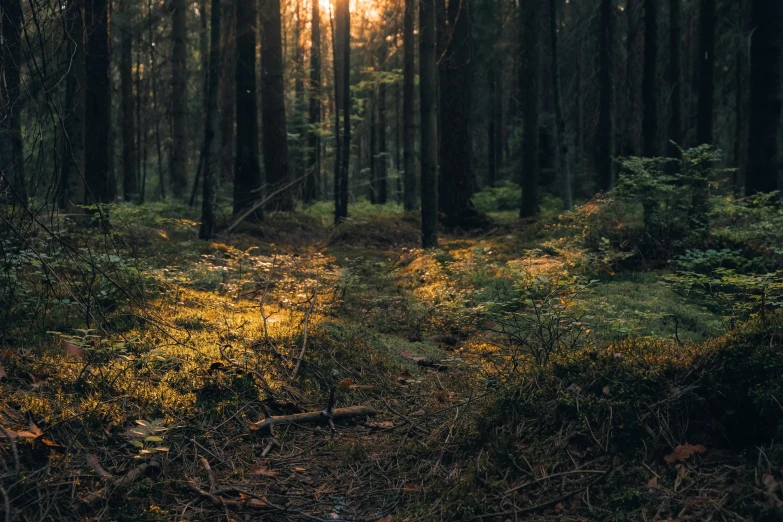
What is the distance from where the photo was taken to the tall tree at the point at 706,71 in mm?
13516

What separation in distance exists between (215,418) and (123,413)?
615mm

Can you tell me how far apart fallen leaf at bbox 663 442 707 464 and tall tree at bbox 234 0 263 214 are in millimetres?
13799

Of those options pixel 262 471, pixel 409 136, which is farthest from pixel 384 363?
pixel 409 136

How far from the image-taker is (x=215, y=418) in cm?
411

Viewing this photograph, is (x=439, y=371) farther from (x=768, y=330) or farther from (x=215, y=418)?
(x=768, y=330)

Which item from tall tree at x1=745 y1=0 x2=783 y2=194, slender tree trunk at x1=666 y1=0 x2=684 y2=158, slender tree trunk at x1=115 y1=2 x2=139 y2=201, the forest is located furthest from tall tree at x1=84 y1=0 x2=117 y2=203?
slender tree trunk at x1=666 y1=0 x2=684 y2=158

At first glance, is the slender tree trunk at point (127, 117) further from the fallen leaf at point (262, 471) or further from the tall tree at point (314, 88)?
the fallen leaf at point (262, 471)

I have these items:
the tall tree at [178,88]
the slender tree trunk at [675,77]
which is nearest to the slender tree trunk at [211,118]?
the tall tree at [178,88]

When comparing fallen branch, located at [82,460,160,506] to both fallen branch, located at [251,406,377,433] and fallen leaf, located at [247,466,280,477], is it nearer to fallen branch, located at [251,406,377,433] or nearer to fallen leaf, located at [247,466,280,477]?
Answer: fallen leaf, located at [247,466,280,477]

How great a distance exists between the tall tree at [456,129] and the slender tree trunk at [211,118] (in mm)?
6061

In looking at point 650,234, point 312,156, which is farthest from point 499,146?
point 650,234

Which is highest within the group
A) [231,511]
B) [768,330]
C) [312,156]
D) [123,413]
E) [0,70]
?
[312,156]

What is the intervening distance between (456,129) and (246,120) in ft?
18.7

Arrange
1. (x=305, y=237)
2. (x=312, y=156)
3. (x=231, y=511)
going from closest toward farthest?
(x=231, y=511) → (x=305, y=237) → (x=312, y=156)
